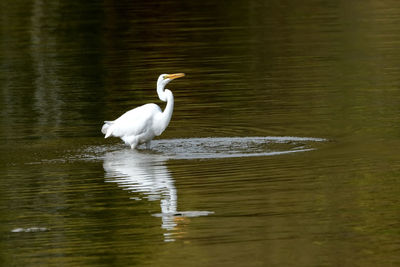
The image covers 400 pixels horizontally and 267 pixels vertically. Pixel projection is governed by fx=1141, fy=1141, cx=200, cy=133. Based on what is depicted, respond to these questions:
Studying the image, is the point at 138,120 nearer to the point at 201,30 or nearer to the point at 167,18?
the point at 201,30

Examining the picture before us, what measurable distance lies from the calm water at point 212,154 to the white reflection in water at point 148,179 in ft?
0.13

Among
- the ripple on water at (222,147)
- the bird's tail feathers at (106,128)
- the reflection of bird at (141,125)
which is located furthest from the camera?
the bird's tail feathers at (106,128)

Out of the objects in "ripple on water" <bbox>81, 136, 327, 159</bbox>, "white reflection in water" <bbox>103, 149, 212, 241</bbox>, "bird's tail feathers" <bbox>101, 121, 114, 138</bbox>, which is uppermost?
"bird's tail feathers" <bbox>101, 121, 114, 138</bbox>

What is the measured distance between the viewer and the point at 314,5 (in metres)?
44.2

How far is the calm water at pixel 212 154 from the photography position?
10570 millimetres

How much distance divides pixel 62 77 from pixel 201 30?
10570 mm

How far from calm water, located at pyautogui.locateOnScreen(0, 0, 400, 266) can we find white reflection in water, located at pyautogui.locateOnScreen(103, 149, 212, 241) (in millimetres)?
40

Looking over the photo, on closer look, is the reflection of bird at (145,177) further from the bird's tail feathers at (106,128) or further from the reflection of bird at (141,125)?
the bird's tail feathers at (106,128)

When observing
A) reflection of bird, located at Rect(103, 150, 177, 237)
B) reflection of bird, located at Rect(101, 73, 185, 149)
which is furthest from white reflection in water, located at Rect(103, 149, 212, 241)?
reflection of bird, located at Rect(101, 73, 185, 149)

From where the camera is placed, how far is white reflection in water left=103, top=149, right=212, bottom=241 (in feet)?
38.6

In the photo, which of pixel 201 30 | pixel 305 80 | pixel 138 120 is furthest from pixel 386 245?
pixel 201 30

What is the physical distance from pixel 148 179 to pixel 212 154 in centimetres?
162

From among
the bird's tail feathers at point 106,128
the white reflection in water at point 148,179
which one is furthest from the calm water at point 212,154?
the bird's tail feathers at point 106,128

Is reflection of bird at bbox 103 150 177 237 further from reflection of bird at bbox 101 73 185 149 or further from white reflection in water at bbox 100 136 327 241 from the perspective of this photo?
reflection of bird at bbox 101 73 185 149
